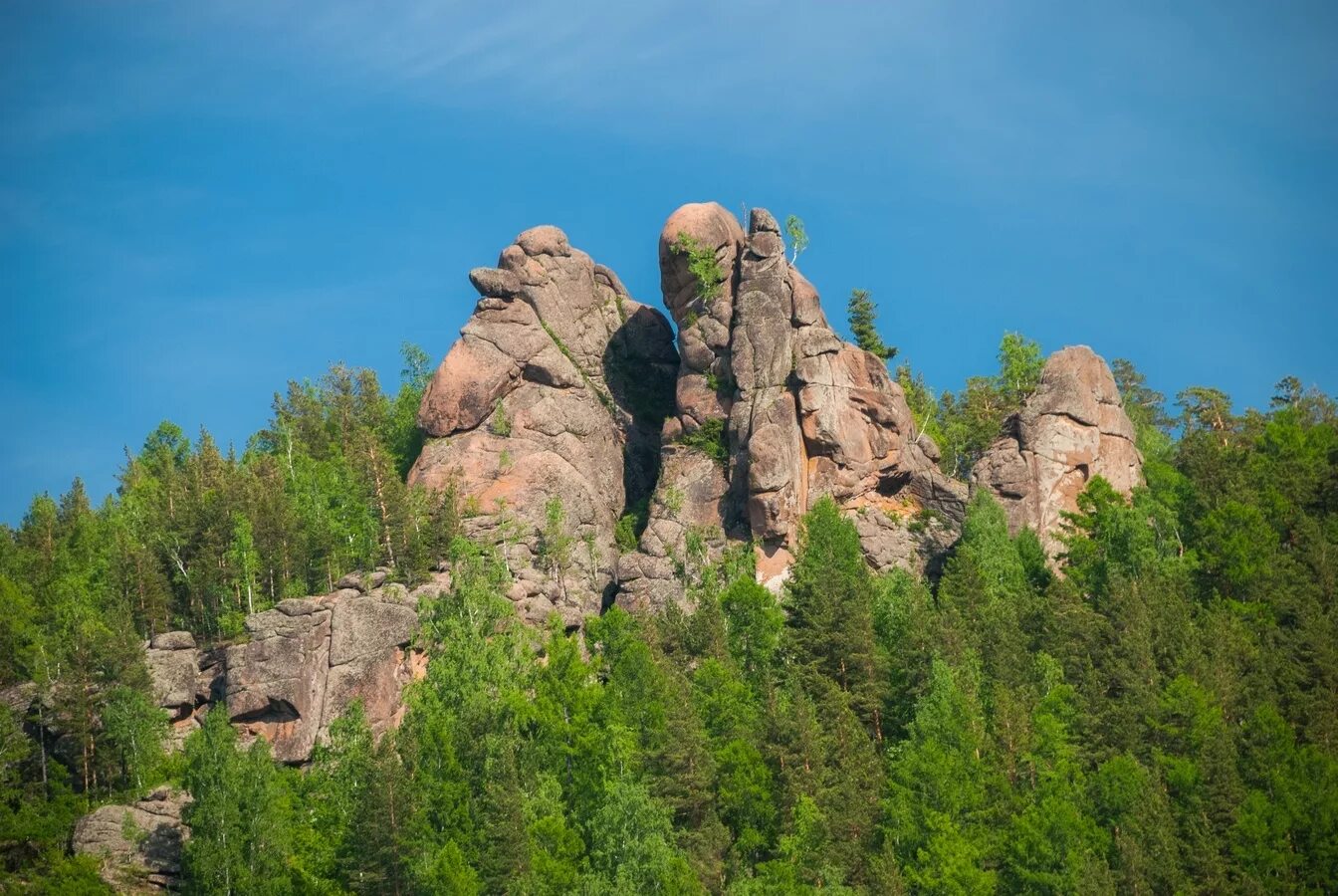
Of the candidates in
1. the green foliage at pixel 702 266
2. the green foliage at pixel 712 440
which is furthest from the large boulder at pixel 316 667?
the green foliage at pixel 702 266

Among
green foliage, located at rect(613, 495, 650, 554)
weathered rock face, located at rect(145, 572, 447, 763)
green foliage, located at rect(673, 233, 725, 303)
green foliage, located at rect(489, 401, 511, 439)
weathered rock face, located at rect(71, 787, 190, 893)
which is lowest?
weathered rock face, located at rect(71, 787, 190, 893)

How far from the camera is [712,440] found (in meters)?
111

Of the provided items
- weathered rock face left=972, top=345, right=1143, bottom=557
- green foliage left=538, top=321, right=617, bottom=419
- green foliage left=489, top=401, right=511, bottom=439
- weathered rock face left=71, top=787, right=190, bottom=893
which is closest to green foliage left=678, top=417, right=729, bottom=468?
green foliage left=538, top=321, right=617, bottom=419

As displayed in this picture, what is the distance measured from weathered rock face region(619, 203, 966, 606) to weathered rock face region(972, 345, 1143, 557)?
320 centimetres

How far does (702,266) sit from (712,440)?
32.6 feet

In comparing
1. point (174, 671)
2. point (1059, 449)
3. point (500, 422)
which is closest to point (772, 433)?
point (500, 422)

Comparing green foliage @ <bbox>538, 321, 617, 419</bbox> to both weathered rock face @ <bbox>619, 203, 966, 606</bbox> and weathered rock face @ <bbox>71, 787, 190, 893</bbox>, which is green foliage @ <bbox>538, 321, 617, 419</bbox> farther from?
weathered rock face @ <bbox>71, 787, 190, 893</bbox>

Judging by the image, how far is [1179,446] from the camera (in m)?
120

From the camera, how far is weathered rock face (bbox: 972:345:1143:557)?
109 meters

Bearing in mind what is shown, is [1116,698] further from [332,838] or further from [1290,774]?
[332,838]

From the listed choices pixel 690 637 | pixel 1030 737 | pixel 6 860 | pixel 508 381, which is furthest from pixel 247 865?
pixel 508 381

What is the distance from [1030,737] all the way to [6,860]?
40634 millimetres

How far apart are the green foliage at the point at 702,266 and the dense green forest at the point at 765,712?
16269 millimetres

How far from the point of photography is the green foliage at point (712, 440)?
110 m
